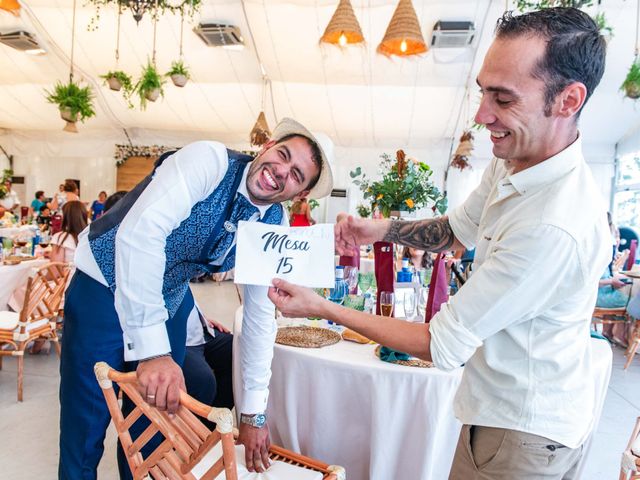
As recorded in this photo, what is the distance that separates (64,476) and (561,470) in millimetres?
1581

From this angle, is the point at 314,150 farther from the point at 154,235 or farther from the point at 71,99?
the point at 71,99

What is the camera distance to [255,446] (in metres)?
1.62

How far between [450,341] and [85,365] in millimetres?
1225

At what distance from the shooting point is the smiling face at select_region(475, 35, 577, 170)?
0.96 m

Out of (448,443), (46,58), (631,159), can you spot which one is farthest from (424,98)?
(448,443)

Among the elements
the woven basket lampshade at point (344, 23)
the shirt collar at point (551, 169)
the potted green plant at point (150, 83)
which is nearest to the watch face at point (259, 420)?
the shirt collar at point (551, 169)

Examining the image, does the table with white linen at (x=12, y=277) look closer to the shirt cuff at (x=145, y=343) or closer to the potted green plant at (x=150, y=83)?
the shirt cuff at (x=145, y=343)

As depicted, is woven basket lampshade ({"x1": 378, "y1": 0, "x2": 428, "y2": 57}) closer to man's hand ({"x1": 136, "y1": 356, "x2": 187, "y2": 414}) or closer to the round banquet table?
the round banquet table

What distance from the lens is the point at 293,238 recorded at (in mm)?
1274

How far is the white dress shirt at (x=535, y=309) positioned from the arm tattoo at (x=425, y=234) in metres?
0.51

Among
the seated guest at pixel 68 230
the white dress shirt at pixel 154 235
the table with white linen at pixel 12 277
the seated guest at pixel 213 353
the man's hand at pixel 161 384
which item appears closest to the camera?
the man's hand at pixel 161 384

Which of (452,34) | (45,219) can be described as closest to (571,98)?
(452,34)

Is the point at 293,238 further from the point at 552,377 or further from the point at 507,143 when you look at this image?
the point at 552,377

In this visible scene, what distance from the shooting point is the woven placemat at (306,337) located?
6.43ft
